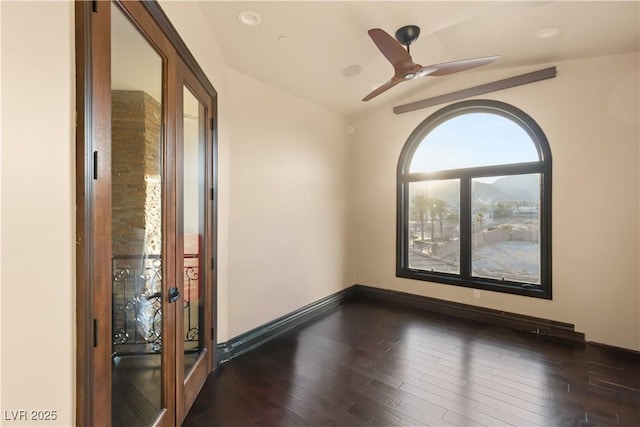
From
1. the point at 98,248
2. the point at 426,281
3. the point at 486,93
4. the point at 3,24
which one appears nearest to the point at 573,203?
the point at 486,93

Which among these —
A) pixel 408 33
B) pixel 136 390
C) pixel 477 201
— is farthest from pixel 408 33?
pixel 136 390

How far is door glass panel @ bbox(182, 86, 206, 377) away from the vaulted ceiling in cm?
89

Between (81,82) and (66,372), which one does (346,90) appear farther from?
(66,372)

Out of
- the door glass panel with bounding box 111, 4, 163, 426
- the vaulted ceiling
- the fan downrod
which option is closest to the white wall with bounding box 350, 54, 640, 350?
the vaulted ceiling

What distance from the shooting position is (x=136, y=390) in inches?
66.9

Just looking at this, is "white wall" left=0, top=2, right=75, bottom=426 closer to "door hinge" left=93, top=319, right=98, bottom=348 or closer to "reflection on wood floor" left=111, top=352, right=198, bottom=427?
"door hinge" left=93, top=319, right=98, bottom=348

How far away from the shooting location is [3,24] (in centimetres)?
90

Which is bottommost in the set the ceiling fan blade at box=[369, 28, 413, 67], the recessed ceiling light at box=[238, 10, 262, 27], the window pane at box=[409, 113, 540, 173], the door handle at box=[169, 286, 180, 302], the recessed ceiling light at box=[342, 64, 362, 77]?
the door handle at box=[169, 286, 180, 302]

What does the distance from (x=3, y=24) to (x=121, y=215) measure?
83 centimetres

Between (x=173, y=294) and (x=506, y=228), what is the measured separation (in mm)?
4156

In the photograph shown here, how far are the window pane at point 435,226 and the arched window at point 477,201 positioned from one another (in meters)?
0.01

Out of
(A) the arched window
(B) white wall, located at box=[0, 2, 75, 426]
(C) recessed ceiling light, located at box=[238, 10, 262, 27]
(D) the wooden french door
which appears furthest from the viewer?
(A) the arched window

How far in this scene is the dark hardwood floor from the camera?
2178 millimetres

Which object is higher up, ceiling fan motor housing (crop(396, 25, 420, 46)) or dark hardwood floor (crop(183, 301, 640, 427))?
ceiling fan motor housing (crop(396, 25, 420, 46))
